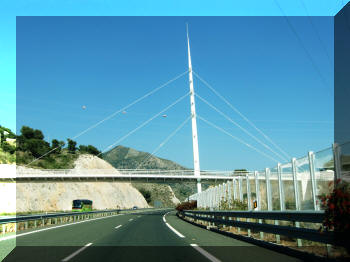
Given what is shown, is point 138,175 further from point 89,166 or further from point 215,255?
point 215,255

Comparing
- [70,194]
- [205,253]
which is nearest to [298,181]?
[205,253]

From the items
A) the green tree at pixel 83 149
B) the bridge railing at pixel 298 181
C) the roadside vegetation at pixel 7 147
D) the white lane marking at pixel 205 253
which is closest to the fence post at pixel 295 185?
the bridge railing at pixel 298 181

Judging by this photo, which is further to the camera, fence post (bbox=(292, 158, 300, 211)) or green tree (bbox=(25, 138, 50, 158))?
green tree (bbox=(25, 138, 50, 158))

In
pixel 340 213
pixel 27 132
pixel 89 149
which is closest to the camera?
pixel 340 213

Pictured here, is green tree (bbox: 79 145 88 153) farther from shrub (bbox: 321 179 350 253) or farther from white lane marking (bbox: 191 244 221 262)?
shrub (bbox: 321 179 350 253)

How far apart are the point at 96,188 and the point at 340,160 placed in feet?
304

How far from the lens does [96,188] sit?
9662 cm

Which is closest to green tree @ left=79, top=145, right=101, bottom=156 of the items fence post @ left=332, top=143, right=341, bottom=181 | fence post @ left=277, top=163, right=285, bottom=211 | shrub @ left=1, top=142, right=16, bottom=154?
shrub @ left=1, top=142, right=16, bottom=154

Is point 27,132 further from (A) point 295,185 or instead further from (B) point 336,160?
(B) point 336,160

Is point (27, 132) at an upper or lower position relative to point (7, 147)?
upper

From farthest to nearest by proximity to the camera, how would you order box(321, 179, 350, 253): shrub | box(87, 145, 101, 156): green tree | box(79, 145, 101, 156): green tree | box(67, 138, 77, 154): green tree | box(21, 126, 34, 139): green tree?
box(87, 145, 101, 156): green tree, box(79, 145, 101, 156): green tree, box(67, 138, 77, 154): green tree, box(21, 126, 34, 139): green tree, box(321, 179, 350, 253): shrub

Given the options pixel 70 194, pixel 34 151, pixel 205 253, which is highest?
pixel 34 151

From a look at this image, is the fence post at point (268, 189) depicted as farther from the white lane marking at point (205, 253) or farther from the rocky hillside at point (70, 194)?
the rocky hillside at point (70, 194)

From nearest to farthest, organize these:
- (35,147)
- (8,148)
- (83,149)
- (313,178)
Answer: (313,178), (8,148), (35,147), (83,149)
